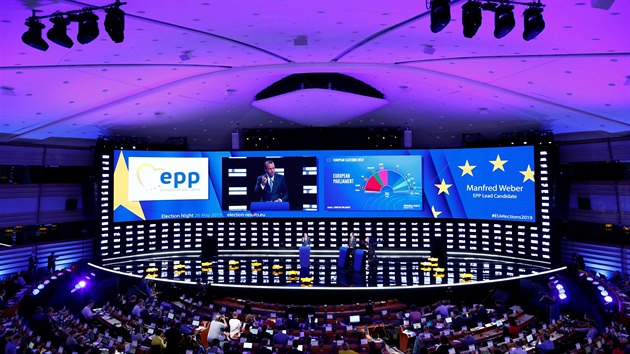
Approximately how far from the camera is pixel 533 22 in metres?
6.31

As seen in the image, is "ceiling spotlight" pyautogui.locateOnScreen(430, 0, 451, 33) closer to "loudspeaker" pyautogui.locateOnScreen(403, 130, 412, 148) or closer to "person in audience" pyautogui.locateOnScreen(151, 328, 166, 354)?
"person in audience" pyautogui.locateOnScreen(151, 328, 166, 354)

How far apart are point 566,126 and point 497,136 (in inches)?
136

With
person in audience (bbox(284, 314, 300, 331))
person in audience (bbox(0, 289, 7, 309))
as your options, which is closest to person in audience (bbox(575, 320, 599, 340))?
person in audience (bbox(284, 314, 300, 331))

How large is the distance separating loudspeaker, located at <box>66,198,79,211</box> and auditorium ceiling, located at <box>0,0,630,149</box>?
2.34 meters

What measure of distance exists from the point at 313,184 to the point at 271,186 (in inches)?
→ 67.1

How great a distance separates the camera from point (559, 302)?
13438 mm

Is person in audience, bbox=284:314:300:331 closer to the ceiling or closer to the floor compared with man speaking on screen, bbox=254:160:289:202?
closer to the floor

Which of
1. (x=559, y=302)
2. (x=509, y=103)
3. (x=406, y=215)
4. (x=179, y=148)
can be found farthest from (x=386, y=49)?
(x=179, y=148)

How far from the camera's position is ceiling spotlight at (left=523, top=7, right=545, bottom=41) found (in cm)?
629

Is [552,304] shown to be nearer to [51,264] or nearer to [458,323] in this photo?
[458,323]

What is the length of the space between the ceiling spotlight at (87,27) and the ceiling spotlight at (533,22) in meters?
5.47

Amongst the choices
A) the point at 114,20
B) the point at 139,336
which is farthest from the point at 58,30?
the point at 139,336

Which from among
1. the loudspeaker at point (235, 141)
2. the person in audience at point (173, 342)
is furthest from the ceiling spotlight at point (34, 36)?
the loudspeaker at point (235, 141)

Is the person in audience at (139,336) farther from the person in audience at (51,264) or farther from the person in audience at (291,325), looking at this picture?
the person in audience at (51,264)
